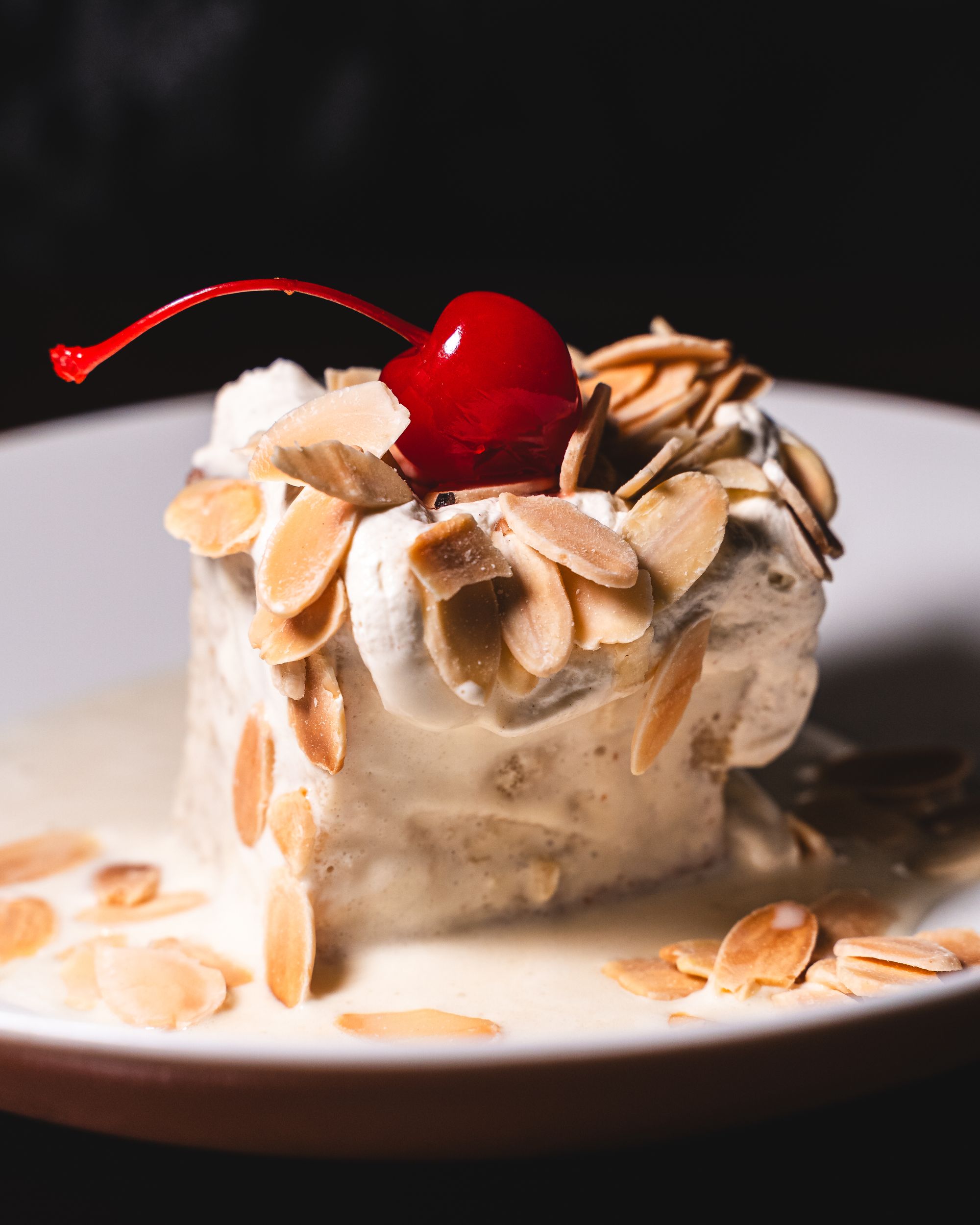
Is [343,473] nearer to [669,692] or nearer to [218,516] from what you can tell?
[218,516]

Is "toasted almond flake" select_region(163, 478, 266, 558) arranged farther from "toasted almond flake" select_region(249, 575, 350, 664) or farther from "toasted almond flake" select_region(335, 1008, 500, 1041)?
"toasted almond flake" select_region(335, 1008, 500, 1041)

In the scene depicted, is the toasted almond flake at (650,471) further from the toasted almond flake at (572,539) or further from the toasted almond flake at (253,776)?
the toasted almond flake at (253,776)

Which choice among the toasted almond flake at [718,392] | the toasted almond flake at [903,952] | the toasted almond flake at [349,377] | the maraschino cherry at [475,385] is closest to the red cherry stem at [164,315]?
the maraschino cherry at [475,385]

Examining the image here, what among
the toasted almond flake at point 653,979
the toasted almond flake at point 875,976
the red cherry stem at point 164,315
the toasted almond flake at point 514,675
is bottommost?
the toasted almond flake at point 653,979

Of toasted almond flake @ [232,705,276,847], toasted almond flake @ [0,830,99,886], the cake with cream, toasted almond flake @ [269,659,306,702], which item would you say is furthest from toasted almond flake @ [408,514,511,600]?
toasted almond flake @ [0,830,99,886]

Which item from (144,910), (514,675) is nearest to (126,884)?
(144,910)

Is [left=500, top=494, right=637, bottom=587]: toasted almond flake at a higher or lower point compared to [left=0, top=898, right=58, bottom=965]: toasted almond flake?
higher
